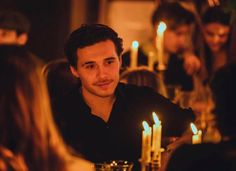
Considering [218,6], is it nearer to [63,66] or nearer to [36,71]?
[63,66]

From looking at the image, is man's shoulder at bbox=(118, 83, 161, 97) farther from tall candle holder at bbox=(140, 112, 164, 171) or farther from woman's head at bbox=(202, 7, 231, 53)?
woman's head at bbox=(202, 7, 231, 53)

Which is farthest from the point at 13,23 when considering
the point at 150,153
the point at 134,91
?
the point at 150,153

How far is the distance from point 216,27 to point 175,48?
56 centimetres

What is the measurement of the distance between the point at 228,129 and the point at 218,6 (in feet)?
11.2

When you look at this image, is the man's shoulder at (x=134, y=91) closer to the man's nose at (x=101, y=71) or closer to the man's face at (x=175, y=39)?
the man's nose at (x=101, y=71)

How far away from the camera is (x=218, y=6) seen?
6.26 meters

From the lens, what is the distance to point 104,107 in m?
4.22

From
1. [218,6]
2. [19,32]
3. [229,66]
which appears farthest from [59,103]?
[218,6]

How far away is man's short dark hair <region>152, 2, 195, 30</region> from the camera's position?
6094 millimetres

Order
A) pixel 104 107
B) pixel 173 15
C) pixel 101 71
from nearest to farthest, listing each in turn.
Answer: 1. pixel 101 71
2. pixel 104 107
3. pixel 173 15

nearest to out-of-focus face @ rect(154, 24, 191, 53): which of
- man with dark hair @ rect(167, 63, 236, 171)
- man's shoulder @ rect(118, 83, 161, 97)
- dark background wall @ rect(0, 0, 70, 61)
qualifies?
man's shoulder @ rect(118, 83, 161, 97)

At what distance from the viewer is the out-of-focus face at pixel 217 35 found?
645 cm

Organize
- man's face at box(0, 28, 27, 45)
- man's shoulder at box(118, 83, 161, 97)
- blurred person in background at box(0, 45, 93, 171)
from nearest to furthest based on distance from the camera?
blurred person in background at box(0, 45, 93, 171)
man's shoulder at box(118, 83, 161, 97)
man's face at box(0, 28, 27, 45)

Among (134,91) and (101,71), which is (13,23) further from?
(101,71)
